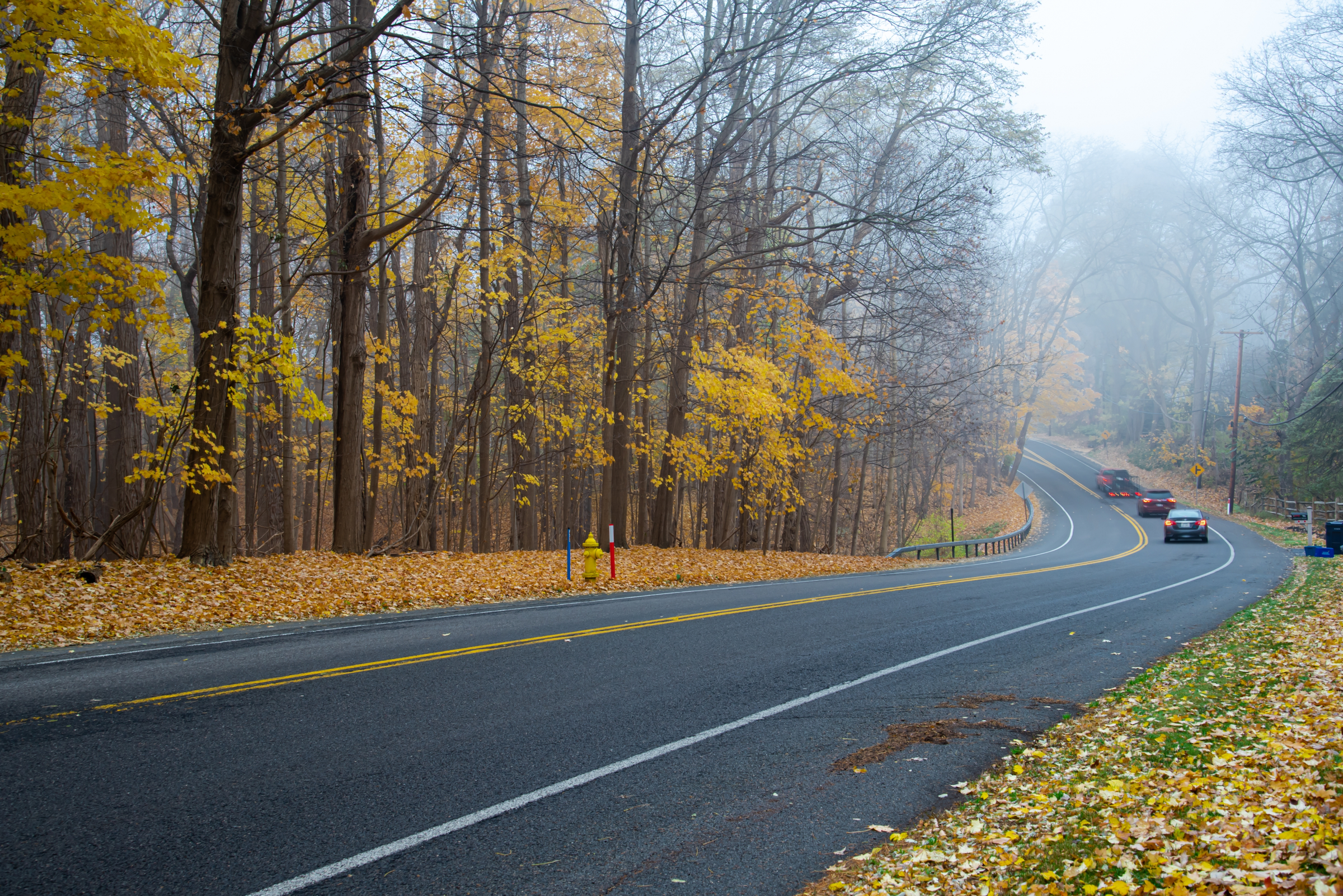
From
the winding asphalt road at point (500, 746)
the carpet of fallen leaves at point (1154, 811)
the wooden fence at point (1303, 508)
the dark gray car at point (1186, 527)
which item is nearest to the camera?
the carpet of fallen leaves at point (1154, 811)

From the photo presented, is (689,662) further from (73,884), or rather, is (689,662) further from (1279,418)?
(1279,418)

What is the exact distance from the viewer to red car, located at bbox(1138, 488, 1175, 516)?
4575 cm

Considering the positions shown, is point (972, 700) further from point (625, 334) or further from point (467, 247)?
point (467, 247)

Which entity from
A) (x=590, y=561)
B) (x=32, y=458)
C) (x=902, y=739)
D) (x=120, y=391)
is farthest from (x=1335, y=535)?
(x=32, y=458)

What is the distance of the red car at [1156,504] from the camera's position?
150ft

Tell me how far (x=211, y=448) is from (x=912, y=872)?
11.9 metres

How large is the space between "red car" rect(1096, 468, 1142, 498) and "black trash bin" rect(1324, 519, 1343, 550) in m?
31.4

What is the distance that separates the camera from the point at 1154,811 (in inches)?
159

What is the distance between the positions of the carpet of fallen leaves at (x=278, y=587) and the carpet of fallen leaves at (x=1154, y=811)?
8386 mm

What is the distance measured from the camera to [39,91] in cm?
1134

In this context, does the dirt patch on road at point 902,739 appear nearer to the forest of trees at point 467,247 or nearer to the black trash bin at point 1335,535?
the forest of trees at point 467,247

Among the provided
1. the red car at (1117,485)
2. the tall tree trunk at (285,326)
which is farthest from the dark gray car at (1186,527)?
the tall tree trunk at (285,326)

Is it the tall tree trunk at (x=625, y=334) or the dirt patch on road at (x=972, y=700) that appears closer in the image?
the dirt patch on road at (x=972, y=700)

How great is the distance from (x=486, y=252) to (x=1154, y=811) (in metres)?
18.1
